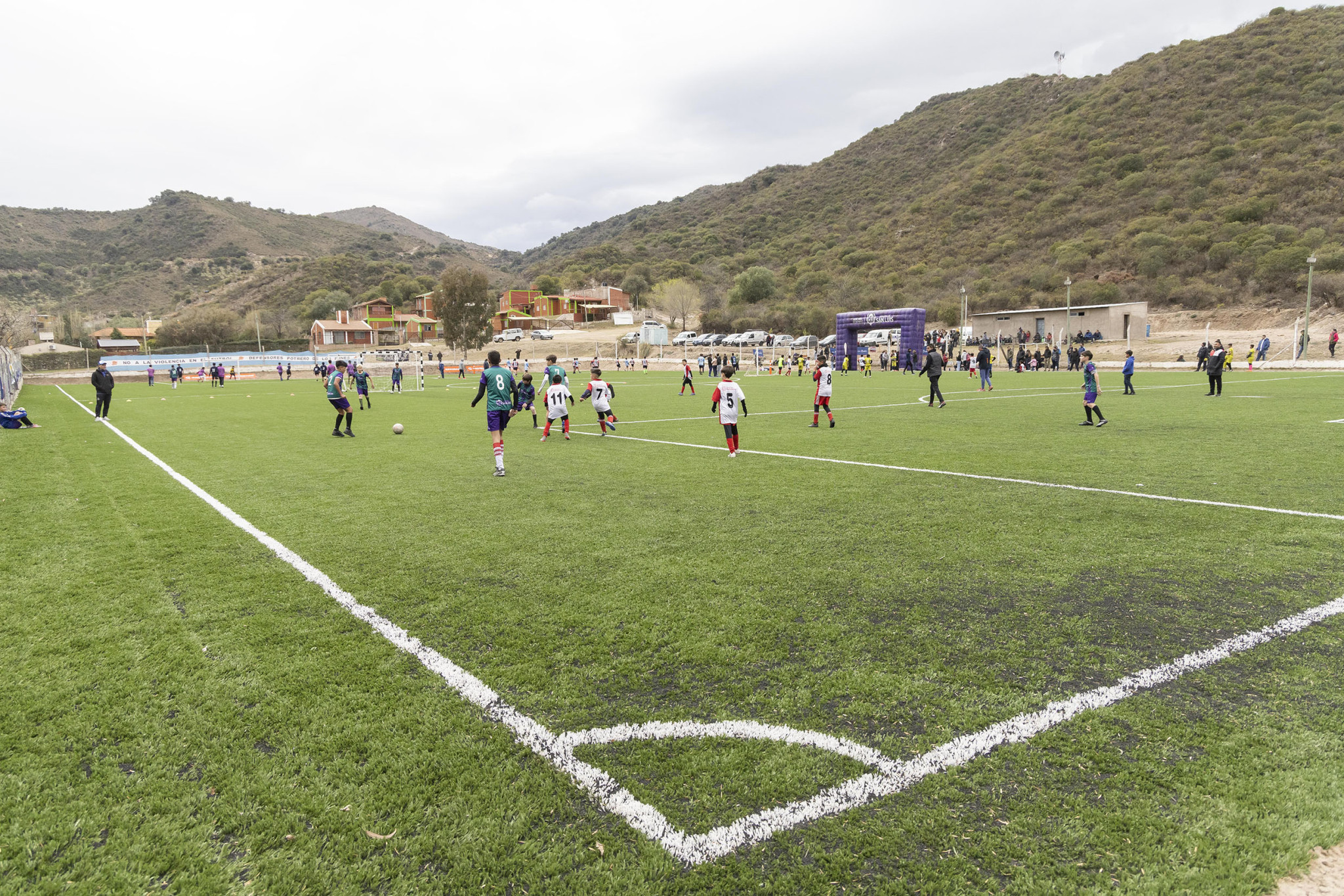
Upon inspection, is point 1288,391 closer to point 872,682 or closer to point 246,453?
point 872,682

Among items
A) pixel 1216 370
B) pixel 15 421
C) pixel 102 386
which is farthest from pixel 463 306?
pixel 1216 370

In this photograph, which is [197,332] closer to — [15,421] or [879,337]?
[879,337]

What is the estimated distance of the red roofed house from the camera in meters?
94.5

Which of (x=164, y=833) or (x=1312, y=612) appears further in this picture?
(x=1312, y=612)

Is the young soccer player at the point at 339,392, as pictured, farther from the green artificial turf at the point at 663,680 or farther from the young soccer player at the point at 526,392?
the green artificial turf at the point at 663,680

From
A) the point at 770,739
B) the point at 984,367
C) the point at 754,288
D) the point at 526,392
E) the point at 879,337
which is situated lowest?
the point at 770,739

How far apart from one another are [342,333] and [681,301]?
4721 centimetres

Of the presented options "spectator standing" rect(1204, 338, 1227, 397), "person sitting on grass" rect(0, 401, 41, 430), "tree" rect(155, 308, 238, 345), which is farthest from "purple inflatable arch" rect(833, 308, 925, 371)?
Result: "tree" rect(155, 308, 238, 345)

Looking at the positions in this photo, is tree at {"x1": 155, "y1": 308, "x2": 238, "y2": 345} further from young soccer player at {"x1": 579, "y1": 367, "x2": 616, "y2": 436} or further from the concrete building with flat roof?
young soccer player at {"x1": 579, "y1": 367, "x2": 616, "y2": 436}

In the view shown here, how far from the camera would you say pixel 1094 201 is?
78750mm

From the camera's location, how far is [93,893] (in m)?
2.42

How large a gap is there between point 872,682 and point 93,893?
3.40 m

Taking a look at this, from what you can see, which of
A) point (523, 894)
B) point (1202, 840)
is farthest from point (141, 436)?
point (1202, 840)

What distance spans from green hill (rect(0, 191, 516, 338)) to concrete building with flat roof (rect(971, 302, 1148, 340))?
98.8m
